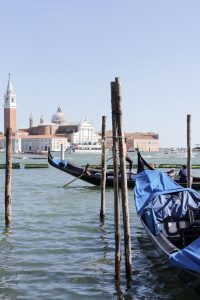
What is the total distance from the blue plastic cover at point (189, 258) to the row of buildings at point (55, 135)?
260 ft

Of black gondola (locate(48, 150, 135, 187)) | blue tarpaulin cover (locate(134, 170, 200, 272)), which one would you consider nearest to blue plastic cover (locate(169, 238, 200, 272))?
blue tarpaulin cover (locate(134, 170, 200, 272))

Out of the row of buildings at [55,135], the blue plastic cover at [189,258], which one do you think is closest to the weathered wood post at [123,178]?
the blue plastic cover at [189,258]

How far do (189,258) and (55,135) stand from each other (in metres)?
91.8

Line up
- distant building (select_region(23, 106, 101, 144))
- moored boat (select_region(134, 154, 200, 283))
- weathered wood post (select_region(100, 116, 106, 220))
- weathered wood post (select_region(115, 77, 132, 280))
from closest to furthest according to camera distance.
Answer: weathered wood post (select_region(115, 77, 132, 280))
moored boat (select_region(134, 154, 200, 283))
weathered wood post (select_region(100, 116, 106, 220))
distant building (select_region(23, 106, 101, 144))

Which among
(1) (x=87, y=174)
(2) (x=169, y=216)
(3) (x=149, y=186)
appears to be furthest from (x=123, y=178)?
(1) (x=87, y=174)

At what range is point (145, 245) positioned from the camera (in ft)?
21.8

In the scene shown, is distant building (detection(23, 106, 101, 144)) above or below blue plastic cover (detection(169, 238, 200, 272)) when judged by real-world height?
above

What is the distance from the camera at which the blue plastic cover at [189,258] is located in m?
3.89

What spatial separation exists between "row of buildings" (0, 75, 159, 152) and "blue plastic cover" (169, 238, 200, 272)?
79302 mm

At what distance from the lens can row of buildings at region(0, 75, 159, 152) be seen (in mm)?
89125

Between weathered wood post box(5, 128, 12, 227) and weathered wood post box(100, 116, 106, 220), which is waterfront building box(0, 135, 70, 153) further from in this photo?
weathered wood post box(5, 128, 12, 227)

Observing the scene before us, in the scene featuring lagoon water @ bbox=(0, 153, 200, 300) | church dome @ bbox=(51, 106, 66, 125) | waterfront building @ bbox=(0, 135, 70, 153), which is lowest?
lagoon water @ bbox=(0, 153, 200, 300)

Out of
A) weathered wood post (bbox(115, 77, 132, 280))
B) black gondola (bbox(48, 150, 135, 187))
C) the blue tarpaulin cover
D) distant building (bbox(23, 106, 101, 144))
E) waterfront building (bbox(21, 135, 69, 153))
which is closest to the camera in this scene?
weathered wood post (bbox(115, 77, 132, 280))

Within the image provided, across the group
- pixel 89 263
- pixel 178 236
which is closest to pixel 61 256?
pixel 89 263
